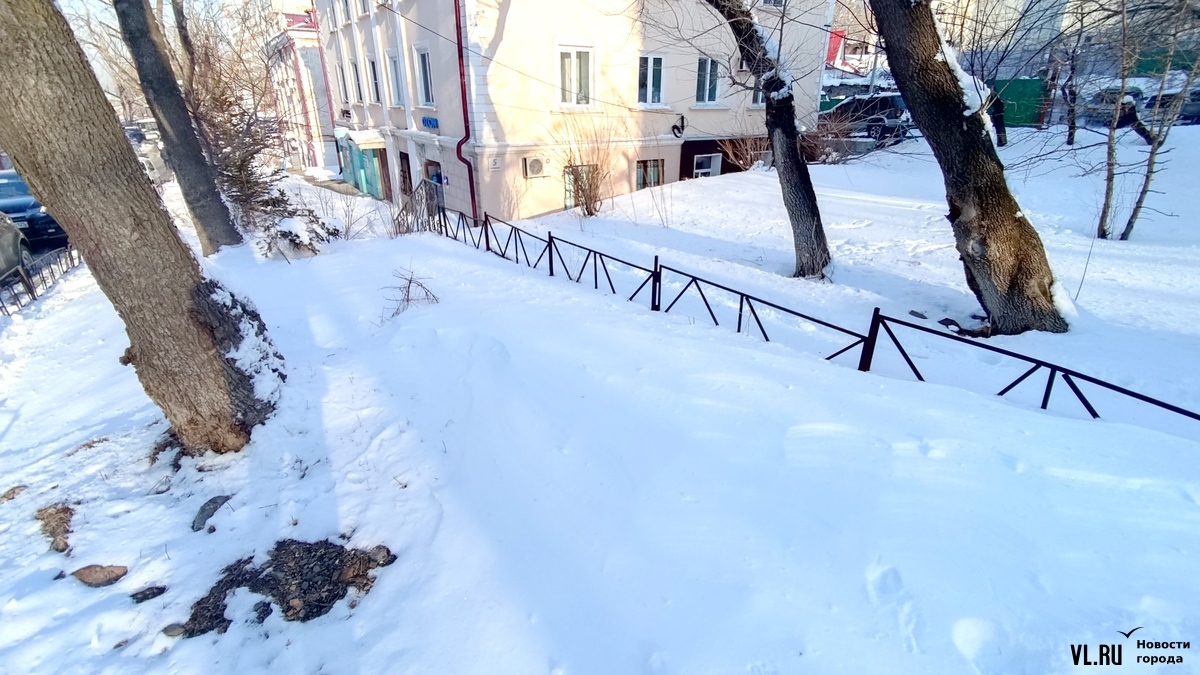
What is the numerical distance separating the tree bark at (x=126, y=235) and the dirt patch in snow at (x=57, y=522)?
627 mm

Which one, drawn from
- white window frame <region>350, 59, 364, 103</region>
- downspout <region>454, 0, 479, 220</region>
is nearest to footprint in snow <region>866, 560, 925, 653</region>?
downspout <region>454, 0, 479, 220</region>

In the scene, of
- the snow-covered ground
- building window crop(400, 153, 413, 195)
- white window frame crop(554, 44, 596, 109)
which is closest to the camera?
the snow-covered ground

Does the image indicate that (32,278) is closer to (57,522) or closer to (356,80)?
(57,522)

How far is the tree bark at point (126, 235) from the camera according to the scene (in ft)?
8.53

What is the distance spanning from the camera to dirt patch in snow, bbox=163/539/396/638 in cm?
233

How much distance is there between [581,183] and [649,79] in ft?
13.1

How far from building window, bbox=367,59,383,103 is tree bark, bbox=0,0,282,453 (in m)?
15.5

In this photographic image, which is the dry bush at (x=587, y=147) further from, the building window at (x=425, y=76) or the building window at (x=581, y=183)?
the building window at (x=425, y=76)

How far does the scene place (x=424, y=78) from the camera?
13891 millimetres

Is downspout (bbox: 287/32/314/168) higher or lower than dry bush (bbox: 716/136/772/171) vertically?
higher

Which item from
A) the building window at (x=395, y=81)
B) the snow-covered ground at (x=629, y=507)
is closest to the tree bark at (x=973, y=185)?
the snow-covered ground at (x=629, y=507)

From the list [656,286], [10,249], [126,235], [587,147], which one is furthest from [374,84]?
[126,235]

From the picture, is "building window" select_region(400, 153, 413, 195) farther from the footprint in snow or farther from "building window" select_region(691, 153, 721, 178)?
the footprint in snow

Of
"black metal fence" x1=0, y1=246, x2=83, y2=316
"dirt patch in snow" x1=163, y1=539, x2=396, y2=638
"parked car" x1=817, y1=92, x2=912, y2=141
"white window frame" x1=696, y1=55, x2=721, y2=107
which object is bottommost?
"black metal fence" x1=0, y1=246, x2=83, y2=316
